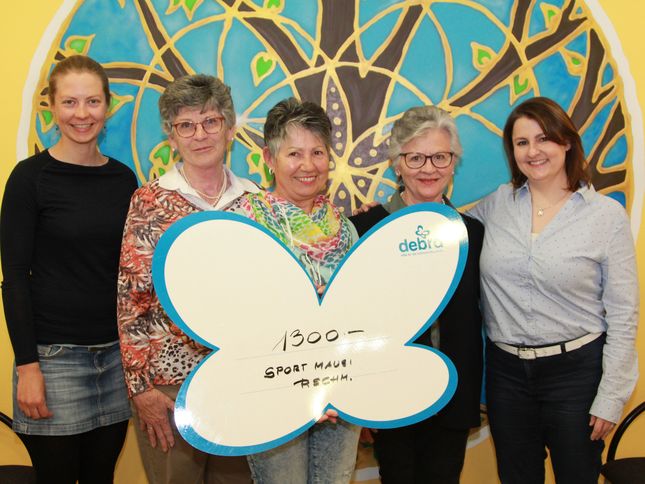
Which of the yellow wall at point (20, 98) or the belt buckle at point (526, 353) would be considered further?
the yellow wall at point (20, 98)

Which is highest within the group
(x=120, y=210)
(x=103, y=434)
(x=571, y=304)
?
(x=120, y=210)

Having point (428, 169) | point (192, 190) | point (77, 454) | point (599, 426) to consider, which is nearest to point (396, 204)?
point (428, 169)

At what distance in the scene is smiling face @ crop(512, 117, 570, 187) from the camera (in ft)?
5.81

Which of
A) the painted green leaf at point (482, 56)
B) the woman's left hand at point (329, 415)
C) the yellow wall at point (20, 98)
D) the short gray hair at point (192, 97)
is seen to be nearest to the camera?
the woman's left hand at point (329, 415)

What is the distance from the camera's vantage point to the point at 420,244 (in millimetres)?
1554

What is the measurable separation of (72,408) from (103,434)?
0.16 metres

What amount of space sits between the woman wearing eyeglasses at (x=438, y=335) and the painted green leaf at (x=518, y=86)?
26.4 inches

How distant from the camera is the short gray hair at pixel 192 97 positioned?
1630mm

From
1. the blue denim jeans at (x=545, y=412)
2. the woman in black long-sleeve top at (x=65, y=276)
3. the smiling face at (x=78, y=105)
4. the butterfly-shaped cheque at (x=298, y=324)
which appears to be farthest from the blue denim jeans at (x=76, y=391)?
the blue denim jeans at (x=545, y=412)

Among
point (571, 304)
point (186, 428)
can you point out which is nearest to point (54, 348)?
point (186, 428)

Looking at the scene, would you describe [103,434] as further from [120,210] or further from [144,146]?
[144,146]

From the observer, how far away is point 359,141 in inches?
90.0

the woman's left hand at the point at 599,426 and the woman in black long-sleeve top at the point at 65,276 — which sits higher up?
the woman in black long-sleeve top at the point at 65,276

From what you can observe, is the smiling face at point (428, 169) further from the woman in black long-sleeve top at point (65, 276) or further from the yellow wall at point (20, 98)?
the yellow wall at point (20, 98)
